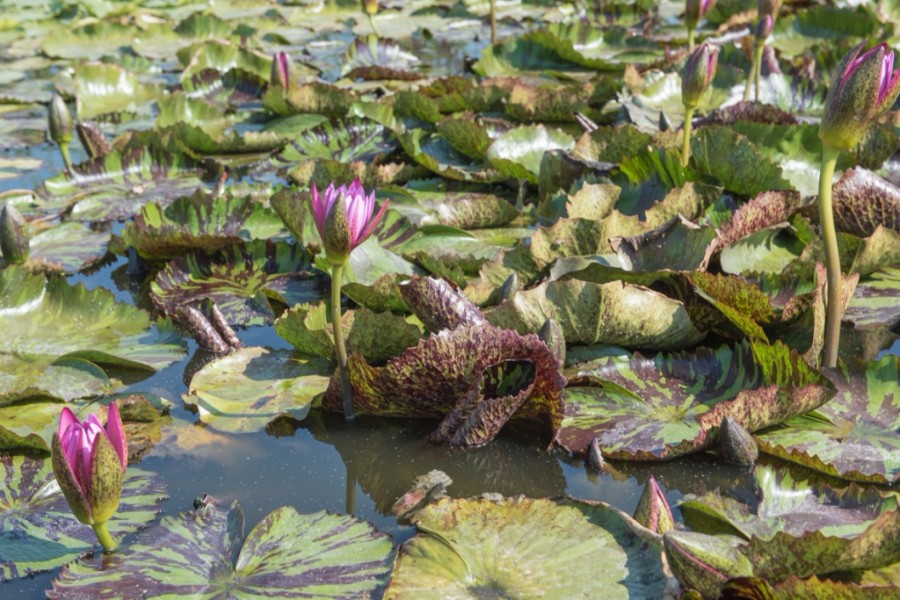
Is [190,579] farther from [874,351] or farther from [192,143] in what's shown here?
[192,143]

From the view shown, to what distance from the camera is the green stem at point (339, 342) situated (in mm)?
1916

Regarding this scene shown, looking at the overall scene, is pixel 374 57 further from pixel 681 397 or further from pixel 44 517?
pixel 44 517

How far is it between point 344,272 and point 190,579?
1.04 m

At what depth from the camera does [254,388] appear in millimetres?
2201

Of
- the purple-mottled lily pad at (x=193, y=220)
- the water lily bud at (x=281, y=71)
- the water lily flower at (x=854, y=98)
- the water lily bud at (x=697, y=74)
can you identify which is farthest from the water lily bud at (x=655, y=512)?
the water lily bud at (x=281, y=71)

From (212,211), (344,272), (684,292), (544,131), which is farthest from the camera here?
(544,131)

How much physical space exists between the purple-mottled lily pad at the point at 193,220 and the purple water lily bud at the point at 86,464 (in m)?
1.34

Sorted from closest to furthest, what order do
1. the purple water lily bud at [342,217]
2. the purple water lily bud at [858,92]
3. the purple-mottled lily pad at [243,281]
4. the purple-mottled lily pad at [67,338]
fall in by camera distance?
the purple water lily bud at [858,92], the purple water lily bud at [342,217], the purple-mottled lily pad at [67,338], the purple-mottled lily pad at [243,281]

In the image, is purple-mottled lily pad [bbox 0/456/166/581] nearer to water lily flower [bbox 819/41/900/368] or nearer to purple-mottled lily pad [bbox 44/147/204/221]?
water lily flower [bbox 819/41/900/368]

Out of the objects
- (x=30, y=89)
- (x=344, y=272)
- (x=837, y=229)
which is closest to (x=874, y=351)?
(x=837, y=229)

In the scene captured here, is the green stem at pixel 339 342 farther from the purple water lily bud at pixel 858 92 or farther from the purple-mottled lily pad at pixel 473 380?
the purple water lily bud at pixel 858 92

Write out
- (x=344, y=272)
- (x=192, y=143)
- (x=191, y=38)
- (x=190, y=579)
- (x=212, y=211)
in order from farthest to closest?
1. (x=191, y=38)
2. (x=192, y=143)
3. (x=212, y=211)
4. (x=344, y=272)
5. (x=190, y=579)

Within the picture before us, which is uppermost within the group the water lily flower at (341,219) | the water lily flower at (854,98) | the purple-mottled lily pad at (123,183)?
the water lily flower at (854,98)

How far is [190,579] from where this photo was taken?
1561mm
